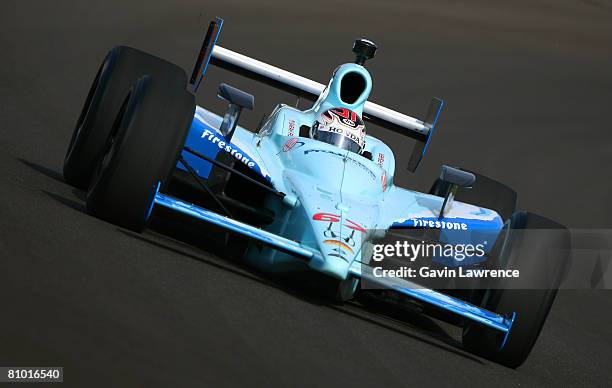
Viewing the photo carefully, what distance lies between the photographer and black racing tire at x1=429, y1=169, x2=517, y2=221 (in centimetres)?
1216

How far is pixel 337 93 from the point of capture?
37.3 feet

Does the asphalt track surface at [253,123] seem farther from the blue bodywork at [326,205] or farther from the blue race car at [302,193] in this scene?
the blue bodywork at [326,205]

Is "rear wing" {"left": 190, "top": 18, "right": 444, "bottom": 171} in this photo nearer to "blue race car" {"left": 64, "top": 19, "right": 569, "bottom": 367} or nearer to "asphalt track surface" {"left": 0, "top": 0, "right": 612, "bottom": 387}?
"blue race car" {"left": 64, "top": 19, "right": 569, "bottom": 367}

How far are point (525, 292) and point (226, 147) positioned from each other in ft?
8.31

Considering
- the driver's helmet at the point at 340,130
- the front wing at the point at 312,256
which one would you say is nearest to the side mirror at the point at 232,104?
the driver's helmet at the point at 340,130

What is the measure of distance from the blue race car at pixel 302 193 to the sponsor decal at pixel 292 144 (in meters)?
0.02

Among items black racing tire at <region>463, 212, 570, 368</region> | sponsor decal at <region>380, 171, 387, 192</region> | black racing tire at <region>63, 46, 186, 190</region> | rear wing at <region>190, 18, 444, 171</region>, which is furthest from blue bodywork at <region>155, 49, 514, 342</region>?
rear wing at <region>190, 18, 444, 171</region>

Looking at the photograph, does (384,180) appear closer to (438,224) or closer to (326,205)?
(438,224)

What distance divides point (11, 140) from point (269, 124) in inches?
104

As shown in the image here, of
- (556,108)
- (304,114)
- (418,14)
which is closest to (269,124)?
(304,114)

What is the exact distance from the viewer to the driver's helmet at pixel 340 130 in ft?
35.5

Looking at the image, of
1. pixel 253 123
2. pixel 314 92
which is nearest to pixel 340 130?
pixel 314 92

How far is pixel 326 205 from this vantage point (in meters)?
9.09

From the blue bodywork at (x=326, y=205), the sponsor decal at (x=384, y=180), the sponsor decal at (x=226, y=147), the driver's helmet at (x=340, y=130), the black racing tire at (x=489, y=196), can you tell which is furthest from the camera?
the black racing tire at (x=489, y=196)
